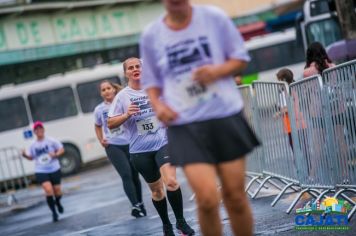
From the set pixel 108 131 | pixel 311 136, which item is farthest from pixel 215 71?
pixel 108 131

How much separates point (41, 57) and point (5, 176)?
6.41 meters

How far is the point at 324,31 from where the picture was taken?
69.4 feet

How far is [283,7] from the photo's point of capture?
3462cm

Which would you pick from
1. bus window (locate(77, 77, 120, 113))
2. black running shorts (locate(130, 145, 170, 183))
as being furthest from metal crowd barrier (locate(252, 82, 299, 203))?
bus window (locate(77, 77, 120, 113))

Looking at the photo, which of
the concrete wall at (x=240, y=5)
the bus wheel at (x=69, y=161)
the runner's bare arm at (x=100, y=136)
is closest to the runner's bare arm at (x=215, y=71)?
the runner's bare arm at (x=100, y=136)

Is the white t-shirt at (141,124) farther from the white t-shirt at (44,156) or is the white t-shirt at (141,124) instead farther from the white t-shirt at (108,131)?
the white t-shirt at (44,156)

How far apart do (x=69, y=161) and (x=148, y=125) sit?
17134 millimetres

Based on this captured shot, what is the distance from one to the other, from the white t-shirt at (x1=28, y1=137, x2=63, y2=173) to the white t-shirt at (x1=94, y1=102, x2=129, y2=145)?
199cm

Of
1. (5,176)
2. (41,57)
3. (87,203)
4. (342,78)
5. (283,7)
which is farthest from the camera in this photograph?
(283,7)

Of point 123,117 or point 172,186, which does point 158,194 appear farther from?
point 123,117

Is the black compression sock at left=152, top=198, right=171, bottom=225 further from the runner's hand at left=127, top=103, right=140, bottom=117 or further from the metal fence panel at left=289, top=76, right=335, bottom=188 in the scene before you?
the metal fence panel at left=289, top=76, right=335, bottom=188

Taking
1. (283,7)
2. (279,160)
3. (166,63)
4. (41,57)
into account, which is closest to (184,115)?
(166,63)

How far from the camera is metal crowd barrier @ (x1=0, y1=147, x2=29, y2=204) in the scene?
895 inches

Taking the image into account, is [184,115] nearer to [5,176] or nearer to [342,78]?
[342,78]
